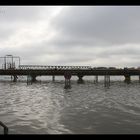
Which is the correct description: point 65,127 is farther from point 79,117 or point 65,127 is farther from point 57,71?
point 57,71

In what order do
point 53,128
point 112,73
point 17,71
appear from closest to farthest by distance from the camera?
point 53,128, point 112,73, point 17,71

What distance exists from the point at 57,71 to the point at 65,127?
79.4 metres

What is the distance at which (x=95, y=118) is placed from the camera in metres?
26.0
